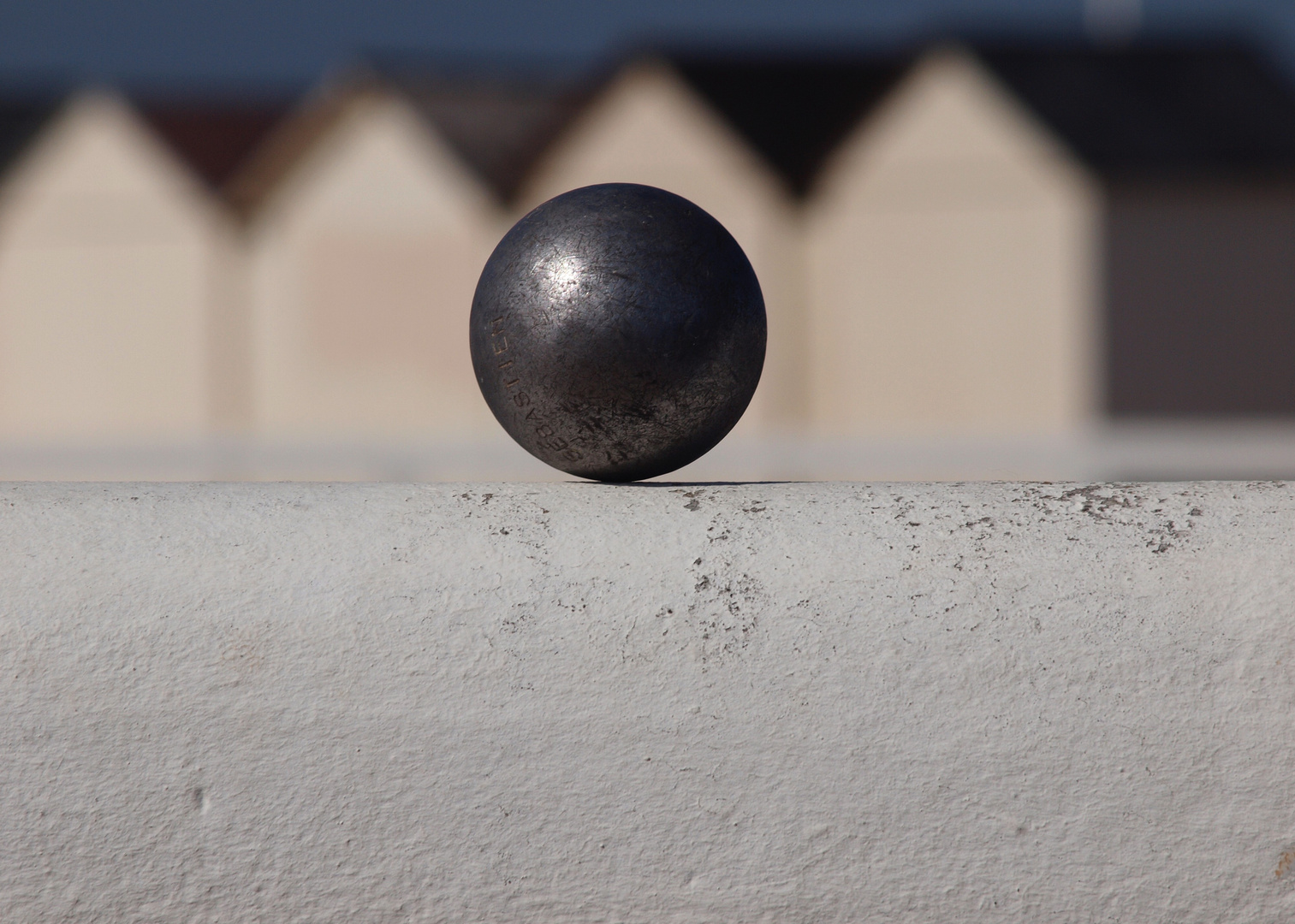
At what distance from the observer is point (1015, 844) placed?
2.25 metres

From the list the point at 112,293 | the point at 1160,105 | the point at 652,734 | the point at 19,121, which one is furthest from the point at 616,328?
the point at 19,121

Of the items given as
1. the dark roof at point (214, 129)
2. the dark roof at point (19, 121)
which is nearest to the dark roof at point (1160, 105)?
the dark roof at point (214, 129)

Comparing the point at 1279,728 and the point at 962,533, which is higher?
the point at 962,533

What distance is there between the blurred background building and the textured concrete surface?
32.9ft

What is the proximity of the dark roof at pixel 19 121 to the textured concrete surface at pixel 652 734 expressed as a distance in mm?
16235

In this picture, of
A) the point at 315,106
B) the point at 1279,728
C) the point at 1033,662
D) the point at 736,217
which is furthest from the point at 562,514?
the point at 315,106

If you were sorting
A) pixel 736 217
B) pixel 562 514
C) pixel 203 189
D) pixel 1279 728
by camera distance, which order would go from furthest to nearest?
pixel 203 189
pixel 736 217
pixel 562 514
pixel 1279 728

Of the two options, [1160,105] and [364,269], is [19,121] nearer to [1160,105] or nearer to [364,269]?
[364,269]

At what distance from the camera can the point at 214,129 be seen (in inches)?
666

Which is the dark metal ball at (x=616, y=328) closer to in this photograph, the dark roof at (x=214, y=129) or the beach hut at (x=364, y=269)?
the beach hut at (x=364, y=269)

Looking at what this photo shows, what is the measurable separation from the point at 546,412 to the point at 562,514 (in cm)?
27

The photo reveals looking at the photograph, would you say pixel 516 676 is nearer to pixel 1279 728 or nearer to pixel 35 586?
pixel 35 586

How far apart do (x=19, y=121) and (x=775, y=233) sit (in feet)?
36.0

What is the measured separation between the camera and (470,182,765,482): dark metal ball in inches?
95.3
